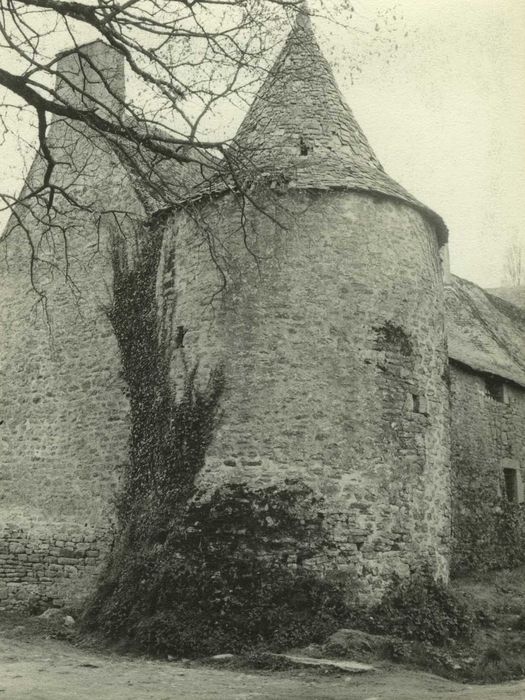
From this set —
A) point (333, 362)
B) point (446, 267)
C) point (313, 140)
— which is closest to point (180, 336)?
point (333, 362)

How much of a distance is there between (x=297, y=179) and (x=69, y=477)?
648cm

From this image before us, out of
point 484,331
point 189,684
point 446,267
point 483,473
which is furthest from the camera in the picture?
point 446,267

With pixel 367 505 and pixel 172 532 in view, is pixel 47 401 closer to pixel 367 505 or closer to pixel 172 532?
pixel 172 532

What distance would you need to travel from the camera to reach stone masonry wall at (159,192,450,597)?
10.3 m

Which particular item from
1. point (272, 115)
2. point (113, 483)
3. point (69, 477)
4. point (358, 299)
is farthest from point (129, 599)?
point (272, 115)

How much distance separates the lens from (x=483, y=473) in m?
16.1

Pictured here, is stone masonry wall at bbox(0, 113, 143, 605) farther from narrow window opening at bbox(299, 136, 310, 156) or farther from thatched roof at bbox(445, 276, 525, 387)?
thatched roof at bbox(445, 276, 525, 387)

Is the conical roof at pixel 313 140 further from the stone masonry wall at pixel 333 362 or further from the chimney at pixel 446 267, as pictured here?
the chimney at pixel 446 267

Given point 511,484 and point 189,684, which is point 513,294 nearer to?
point 511,484

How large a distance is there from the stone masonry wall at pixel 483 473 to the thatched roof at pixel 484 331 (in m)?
0.50

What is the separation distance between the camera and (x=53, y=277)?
14992 millimetres

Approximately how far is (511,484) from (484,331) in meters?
4.40

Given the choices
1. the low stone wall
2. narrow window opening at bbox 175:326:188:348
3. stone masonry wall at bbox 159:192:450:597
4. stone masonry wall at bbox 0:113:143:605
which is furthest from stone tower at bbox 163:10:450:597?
the low stone wall

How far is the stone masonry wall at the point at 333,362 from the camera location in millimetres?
10273
